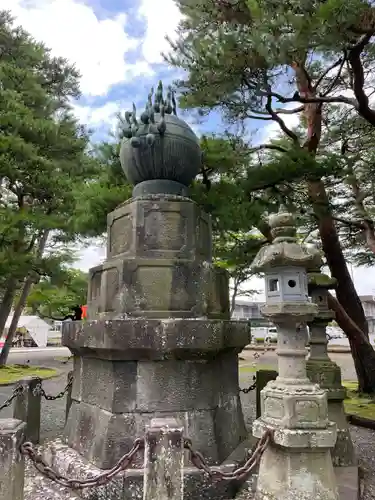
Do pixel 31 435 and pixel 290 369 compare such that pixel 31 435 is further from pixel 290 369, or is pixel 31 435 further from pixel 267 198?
pixel 267 198

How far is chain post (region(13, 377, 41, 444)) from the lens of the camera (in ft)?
18.5

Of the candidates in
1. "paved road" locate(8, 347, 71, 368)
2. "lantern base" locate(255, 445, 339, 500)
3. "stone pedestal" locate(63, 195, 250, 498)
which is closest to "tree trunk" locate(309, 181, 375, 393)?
"stone pedestal" locate(63, 195, 250, 498)

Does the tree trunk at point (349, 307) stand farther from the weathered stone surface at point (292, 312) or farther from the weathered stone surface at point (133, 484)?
the weathered stone surface at point (133, 484)

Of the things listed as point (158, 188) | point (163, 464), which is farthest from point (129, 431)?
point (158, 188)

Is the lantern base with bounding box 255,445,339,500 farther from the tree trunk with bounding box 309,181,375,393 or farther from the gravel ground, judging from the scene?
the tree trunk with bounding box 309,181,375,393

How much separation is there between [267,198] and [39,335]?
29.0 m

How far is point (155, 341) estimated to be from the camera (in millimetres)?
3975

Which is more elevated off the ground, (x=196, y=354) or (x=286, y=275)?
(x=286, y=275)

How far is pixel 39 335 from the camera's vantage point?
32.7 meters

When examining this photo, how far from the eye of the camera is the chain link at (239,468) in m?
2.92

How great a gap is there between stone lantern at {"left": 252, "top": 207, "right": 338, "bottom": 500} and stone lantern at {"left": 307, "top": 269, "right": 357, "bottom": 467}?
1.75 m

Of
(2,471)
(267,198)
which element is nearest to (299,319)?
(2,471)

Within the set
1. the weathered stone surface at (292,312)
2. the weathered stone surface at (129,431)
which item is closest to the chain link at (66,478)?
the weathered stone surface at (129,431)

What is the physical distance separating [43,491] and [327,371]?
12.2ft
